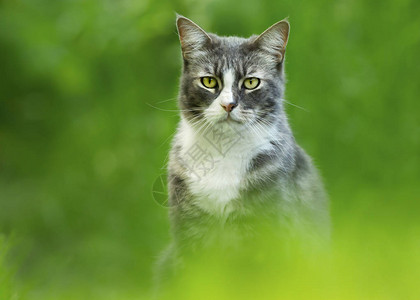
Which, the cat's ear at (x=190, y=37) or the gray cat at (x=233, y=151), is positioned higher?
the cat's ear at (x=190, y=37)

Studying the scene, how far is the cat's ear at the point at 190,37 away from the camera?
194cm

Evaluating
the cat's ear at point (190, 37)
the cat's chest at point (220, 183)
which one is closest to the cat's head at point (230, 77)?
the cat's ear at point (190, 37)

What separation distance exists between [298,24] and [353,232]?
830 millimetres

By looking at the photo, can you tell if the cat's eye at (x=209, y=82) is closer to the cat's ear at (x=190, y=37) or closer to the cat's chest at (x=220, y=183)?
the cat's ear at (x=190, y=37)

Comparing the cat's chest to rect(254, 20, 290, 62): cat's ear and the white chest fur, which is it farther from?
rect(254, 20, 290, 62): cat's ear

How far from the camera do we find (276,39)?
6.00 feet

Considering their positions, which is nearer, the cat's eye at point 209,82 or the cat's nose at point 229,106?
the cat's nose at point 229,106

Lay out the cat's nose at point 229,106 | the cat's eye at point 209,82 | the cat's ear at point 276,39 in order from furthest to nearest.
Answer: the cat's eye at point 209,82, the cat's nose at point 229,106, the cat's ear at point 276,39

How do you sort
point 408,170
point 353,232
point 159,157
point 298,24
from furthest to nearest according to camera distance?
1. point 159,157
2. point 298,24
3. point 408,170
4. point 353,232

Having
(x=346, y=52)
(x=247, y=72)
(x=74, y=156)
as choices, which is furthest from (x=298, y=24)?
(x=74, y=156)

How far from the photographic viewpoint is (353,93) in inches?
56.2

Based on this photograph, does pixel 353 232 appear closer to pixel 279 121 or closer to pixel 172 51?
pixel 279 121

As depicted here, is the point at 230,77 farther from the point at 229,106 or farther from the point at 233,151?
the point at 233,151

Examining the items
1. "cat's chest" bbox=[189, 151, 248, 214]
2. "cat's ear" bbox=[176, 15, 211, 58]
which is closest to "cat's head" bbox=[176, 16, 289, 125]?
"cat's ear" bbox=[176, 15, 211, 58]
